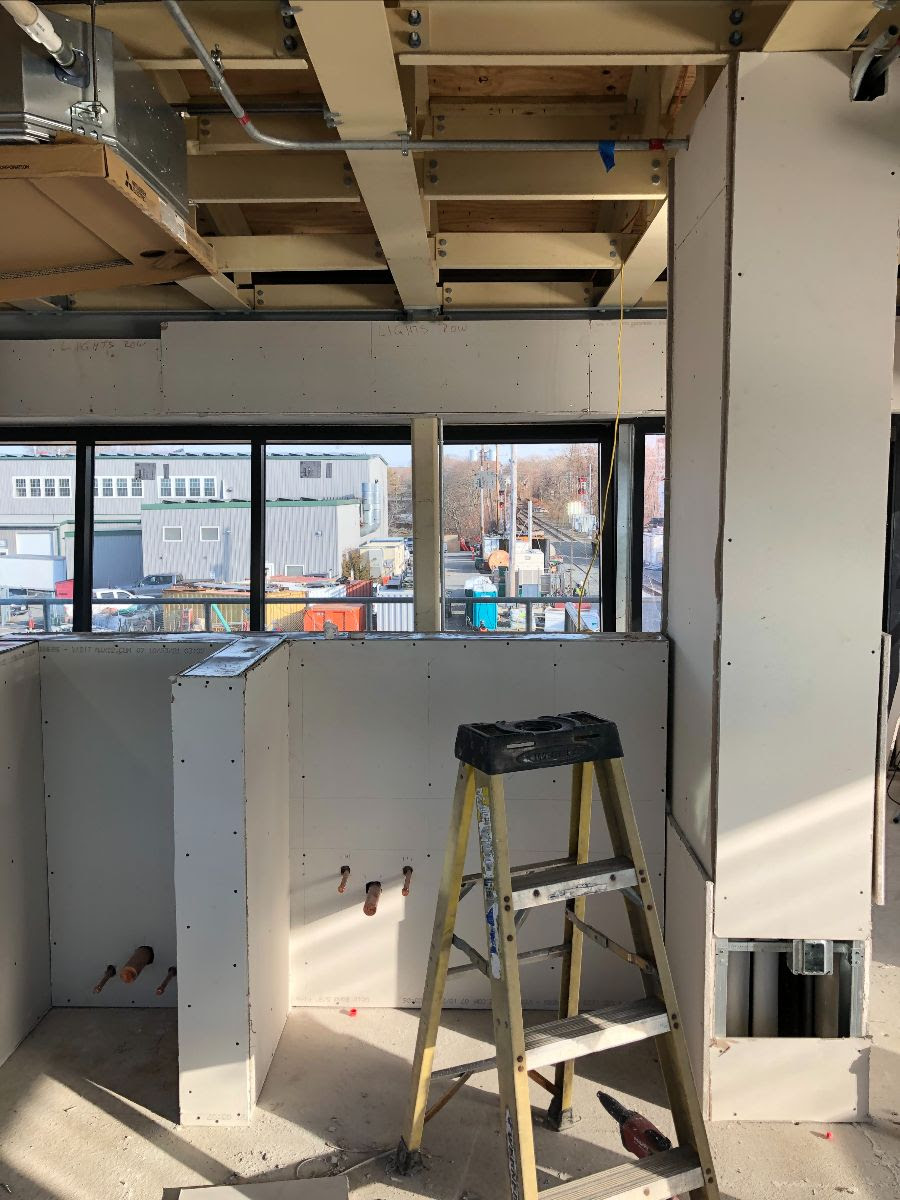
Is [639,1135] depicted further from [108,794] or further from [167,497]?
[167,497]

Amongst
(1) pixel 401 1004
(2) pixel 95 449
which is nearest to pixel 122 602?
(2) pixel 95 449

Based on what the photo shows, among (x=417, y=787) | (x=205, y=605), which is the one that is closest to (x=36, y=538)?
(x=205, y=605)

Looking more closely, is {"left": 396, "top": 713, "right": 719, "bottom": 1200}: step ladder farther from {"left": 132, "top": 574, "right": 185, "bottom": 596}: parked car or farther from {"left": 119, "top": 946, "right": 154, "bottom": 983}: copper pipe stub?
{"left": 132, "top": 574, "right": 185, "bottom": 596}: parked car

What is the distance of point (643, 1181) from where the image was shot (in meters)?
1.64

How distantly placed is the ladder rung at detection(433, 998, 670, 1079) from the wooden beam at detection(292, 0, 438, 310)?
212 cm

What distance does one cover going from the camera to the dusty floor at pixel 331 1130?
1.92 m

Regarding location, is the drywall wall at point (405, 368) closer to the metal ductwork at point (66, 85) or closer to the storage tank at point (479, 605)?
the storage tank at point (479, 605)

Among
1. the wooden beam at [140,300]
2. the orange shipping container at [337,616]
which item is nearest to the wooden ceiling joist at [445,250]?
the wooden beam at [140,300]

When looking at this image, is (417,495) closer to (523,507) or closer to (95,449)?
(523,507)

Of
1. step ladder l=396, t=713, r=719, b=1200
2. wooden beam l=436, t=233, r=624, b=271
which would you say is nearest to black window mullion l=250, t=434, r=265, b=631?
wooden beam l=436, t=233, r=624, b=271

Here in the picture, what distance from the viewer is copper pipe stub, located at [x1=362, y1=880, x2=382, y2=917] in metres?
2.43

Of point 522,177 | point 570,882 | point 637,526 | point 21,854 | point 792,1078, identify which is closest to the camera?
point 570,882

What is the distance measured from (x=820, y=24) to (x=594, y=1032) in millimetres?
2251

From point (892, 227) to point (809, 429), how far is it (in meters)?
0.50
